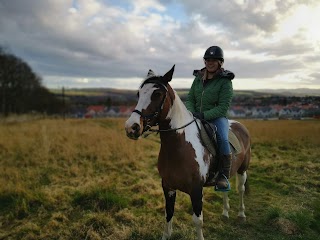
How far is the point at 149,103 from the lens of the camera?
3404mm

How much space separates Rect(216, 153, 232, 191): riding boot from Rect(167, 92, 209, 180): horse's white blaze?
1.28 ft

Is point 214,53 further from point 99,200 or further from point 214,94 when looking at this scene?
point 99,200

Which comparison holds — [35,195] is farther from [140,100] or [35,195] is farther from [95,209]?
[140,100]

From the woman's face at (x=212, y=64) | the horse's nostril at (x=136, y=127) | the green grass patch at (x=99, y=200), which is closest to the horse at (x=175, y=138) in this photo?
the horse's nostril at (x=136, y=127)

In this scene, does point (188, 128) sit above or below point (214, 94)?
below

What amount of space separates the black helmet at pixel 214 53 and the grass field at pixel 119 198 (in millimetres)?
3001

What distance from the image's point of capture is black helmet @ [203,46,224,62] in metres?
4.36

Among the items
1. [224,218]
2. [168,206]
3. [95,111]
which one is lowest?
[95,111]

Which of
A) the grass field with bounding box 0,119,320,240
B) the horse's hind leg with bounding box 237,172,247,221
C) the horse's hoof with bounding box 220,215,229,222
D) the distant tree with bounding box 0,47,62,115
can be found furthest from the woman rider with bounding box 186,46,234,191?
the distant tree with bounding box 0,47,62,115

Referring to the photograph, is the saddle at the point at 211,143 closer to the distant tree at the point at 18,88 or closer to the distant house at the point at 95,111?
the distant tree at the point at 18,88

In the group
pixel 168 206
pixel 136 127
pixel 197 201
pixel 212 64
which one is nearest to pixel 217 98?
pixel 212 64

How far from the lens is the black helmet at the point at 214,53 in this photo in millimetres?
4355

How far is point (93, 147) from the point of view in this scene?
11.5 metres

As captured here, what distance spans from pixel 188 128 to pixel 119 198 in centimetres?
290
